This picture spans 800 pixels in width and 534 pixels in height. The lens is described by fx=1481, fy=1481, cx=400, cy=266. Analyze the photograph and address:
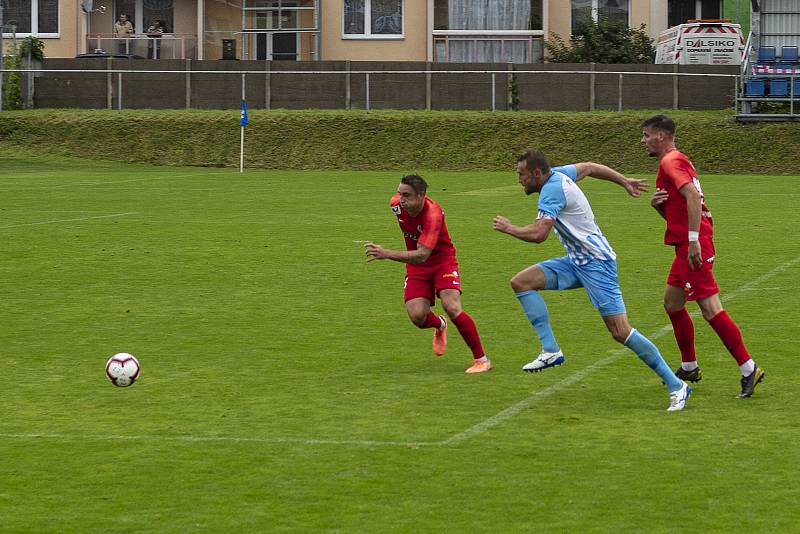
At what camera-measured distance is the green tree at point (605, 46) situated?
184 feet

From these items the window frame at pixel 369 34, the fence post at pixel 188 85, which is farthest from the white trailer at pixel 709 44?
the fence post at pixel 188 85

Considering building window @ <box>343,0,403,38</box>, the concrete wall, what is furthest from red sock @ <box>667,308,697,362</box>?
building window @ <box>343,0,403,38</box>

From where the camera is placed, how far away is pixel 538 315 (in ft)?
35.2

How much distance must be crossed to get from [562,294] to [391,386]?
18.5 feet

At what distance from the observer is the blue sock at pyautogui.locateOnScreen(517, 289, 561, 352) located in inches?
423

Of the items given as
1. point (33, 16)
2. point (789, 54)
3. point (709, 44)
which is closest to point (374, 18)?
point (33, 16)

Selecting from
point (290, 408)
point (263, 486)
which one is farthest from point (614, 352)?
point (263, 486)

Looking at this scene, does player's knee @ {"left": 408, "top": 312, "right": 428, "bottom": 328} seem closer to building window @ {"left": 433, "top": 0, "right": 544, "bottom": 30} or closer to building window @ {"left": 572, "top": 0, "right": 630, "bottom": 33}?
building window @ {"left": 433, "top": 0, "right": 544, "bottom": 30}

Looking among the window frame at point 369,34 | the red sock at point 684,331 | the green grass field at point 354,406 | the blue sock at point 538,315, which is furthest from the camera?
the window frame at point 369,34

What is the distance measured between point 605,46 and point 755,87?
39.6 ft

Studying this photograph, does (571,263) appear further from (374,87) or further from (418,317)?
(374,87)

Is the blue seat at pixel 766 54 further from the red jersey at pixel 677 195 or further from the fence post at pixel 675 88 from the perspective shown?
the red jersey at pixel 677 195

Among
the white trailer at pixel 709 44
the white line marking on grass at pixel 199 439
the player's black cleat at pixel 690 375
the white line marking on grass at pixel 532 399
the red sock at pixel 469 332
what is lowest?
the white line marking on grass at pixel 199 439

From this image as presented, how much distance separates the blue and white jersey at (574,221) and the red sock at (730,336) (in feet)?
2.73
